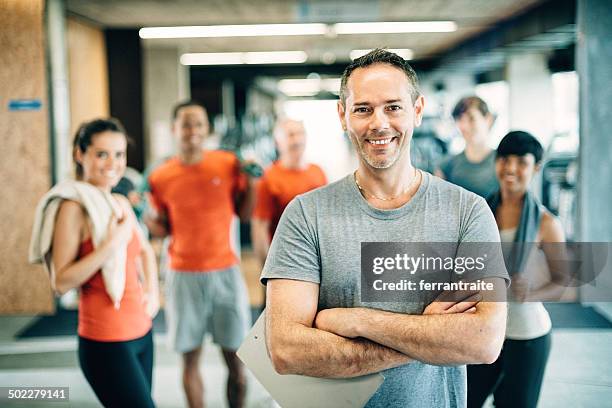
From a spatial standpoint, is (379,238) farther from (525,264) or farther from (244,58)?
(244,58)

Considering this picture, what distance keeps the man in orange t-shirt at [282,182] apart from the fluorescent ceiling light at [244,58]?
5.39 meters

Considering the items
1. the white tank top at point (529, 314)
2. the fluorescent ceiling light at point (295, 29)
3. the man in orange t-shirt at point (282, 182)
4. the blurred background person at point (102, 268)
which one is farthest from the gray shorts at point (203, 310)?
the fluorescent ceiling light at point (295, 29)

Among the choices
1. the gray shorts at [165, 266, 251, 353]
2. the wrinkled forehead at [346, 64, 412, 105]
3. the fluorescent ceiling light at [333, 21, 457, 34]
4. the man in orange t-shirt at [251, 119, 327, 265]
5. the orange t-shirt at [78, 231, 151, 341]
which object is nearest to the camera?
the wrinkled forehead at [346, 64, 412, 105]

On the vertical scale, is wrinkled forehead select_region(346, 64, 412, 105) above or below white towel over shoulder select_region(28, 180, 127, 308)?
above

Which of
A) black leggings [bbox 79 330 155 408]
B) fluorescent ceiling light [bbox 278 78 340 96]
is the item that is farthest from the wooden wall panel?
fluorescent ceiling light [bbox 278 78 340 96]

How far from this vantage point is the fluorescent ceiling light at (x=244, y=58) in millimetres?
8102

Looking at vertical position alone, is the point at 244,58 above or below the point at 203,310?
above

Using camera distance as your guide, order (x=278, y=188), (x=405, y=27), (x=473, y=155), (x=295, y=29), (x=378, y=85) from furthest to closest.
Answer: (x=295, y=29) → (x=405, y=27) → (x=278, y=188) → (x=473, y=155) → (x=378, y=85)

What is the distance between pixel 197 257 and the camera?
2.53m

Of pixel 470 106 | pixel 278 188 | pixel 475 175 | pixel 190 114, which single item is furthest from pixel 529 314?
pixel 190 114

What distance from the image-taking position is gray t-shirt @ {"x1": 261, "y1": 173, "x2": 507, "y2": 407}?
51.4 inches

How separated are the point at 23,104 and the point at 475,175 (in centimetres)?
164

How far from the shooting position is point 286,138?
2.89m

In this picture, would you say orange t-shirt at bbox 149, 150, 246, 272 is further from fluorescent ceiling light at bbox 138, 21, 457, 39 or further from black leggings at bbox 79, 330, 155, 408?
fluorescent ceiling light at bbox 138, 21, 457, 39
